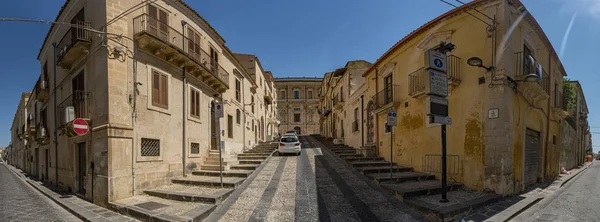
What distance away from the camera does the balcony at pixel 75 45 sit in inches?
326

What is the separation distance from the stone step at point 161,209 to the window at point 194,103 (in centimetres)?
448

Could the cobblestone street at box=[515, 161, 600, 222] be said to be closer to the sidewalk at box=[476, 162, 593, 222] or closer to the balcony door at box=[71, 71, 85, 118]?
the sidewalk at box=[476, 162, 593, 222]

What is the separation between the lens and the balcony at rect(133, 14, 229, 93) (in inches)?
339

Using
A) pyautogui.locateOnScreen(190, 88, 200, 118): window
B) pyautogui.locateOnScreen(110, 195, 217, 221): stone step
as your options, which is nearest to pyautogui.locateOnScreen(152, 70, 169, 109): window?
pyautogui.locateOnScreen(190, 88, 200, 118): window

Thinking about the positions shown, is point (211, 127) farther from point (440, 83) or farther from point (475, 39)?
point (475, 39)

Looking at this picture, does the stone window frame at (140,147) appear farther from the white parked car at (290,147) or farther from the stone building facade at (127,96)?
the white parked car at (290,147)

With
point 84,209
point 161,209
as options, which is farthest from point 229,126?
point 161,209

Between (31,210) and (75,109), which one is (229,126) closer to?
(75,109)

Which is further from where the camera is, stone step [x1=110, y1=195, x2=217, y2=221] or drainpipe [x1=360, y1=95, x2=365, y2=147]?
drainpipe [x1=360, y1=95, x2=365, y2=147]

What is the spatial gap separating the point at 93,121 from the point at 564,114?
19030 millimetres

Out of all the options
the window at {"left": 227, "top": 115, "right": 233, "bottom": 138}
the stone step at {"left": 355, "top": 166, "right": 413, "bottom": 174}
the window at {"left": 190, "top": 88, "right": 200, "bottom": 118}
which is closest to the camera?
the stone step at {"left": 355, "top": 166, "right": 413, "bottom": 174}

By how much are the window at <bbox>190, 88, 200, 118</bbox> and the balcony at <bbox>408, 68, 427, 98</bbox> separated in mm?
8945

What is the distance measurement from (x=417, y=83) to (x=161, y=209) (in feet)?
30.3

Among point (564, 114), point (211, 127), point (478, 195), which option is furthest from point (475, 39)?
point (211, 127)
